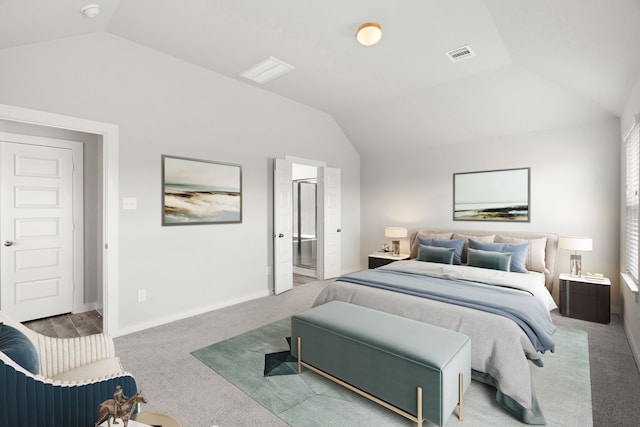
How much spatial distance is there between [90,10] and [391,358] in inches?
135

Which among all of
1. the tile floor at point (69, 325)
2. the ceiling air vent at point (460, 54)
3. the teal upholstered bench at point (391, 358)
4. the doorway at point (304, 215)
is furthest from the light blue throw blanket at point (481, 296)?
the doorway at point (304, 215)

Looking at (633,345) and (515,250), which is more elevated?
(515,250)

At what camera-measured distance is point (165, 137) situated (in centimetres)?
364

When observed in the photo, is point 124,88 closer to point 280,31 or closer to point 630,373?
point 280,31

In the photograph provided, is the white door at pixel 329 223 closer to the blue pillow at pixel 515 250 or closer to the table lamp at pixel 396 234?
the table lamp at pixel 396 234

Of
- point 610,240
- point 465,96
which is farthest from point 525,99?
point 610,240

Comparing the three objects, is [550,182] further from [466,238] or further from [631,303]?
[631,303]

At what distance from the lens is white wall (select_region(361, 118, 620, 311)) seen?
393cm

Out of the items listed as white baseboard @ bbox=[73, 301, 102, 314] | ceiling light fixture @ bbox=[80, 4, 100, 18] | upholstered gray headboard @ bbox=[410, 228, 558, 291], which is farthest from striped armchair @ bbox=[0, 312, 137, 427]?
upholstered gray headboard @ bbox=[410, 228, 558, 291]

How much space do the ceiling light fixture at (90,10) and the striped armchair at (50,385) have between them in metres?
2.32

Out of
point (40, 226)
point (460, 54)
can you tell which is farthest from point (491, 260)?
point (40, 226)

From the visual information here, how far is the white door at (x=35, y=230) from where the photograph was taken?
355 cm

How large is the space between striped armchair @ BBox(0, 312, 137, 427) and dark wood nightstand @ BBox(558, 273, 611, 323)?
14.4ft

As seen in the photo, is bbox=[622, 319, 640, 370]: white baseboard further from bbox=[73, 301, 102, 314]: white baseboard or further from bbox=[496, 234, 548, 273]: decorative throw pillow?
bbox=[73, 301, 102, 314]: white baseboard
